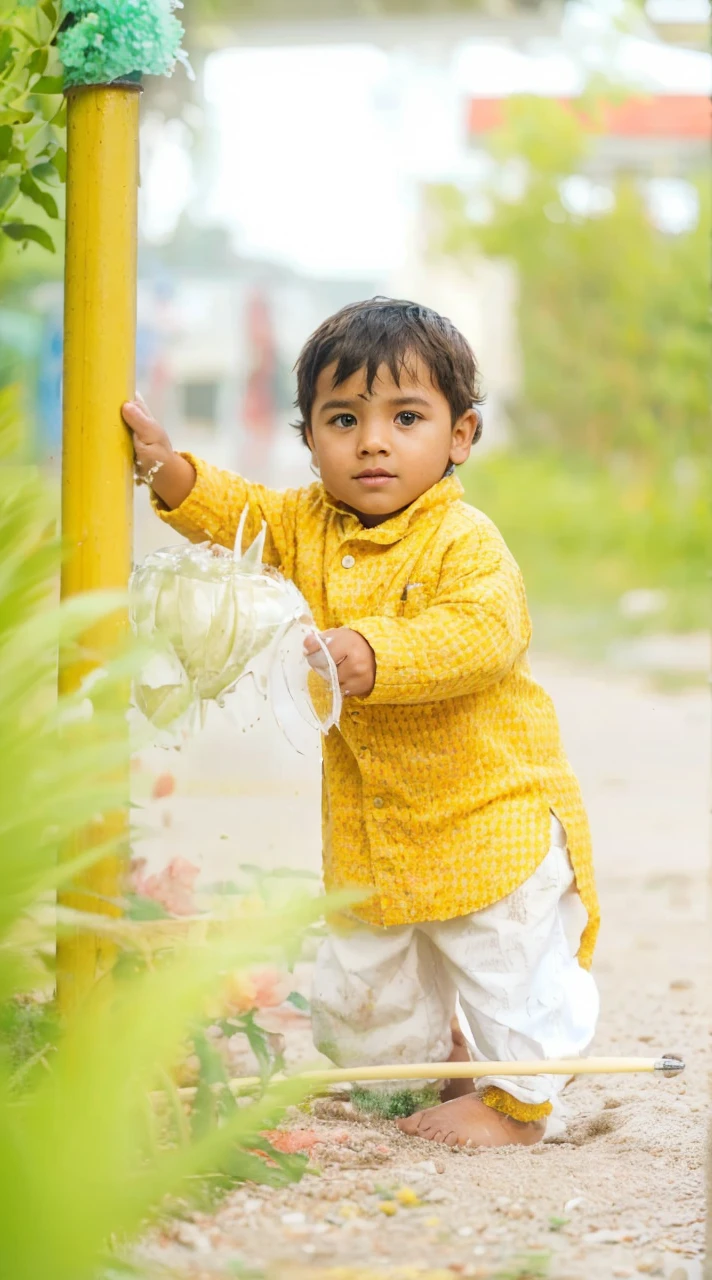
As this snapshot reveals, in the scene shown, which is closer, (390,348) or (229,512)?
(390,348)

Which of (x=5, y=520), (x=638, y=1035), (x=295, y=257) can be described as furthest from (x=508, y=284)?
(x=5, y=520)

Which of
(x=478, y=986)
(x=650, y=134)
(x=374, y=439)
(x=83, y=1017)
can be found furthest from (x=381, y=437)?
(x=650, y=134)

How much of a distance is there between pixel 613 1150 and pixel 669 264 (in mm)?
9097

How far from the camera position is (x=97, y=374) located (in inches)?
64.9

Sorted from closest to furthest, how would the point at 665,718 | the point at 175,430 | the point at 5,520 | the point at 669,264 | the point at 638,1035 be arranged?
the point at 5,520
the point at 638,1035
the point at 665,718
the point at 669,264
the point at 175,430

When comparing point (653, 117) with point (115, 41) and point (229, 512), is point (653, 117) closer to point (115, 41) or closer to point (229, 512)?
point (229, 512)

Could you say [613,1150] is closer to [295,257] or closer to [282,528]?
[282,528]

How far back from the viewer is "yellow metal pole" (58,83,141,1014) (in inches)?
63.3

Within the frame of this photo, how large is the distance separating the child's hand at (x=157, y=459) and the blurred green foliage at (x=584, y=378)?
22.4 feet

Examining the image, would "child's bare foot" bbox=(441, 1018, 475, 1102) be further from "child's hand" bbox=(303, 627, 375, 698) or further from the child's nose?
the child's nose

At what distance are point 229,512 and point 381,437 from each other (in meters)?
0.24

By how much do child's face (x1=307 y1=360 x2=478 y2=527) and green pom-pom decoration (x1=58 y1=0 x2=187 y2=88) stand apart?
0.42 m

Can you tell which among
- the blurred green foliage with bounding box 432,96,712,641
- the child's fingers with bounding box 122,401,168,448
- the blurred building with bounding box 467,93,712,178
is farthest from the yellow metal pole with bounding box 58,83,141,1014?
the blurred building with bounding box 467,93,712,178

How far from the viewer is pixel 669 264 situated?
33.3 ft
